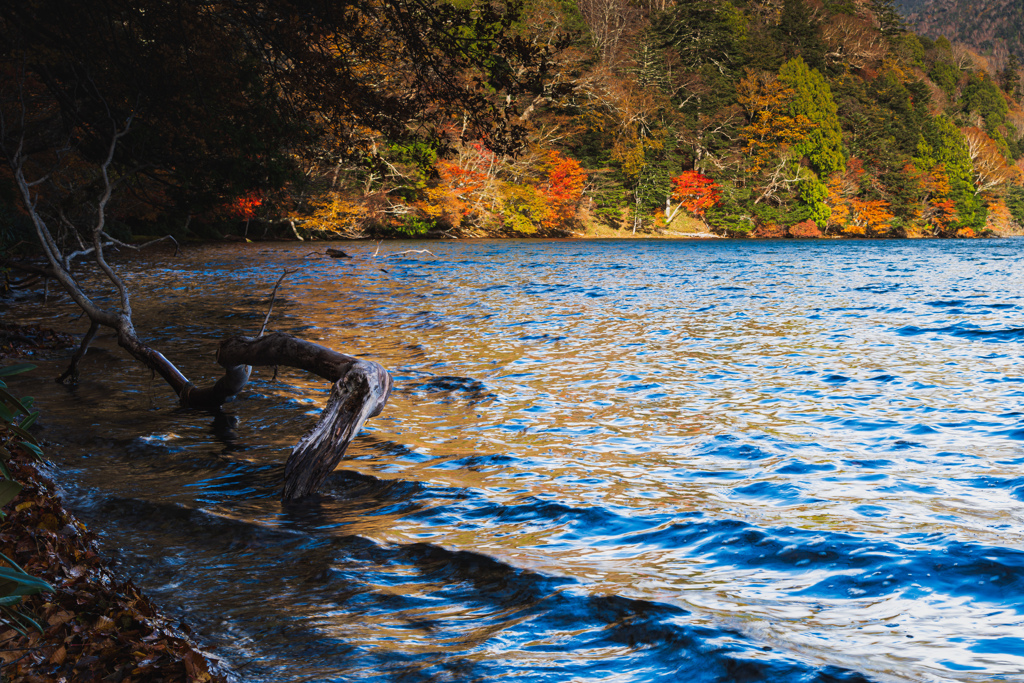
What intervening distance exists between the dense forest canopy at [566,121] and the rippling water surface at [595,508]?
347 cm

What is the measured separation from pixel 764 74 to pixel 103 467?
5181 cm

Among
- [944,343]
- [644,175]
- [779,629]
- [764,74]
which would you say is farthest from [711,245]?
[779,629]

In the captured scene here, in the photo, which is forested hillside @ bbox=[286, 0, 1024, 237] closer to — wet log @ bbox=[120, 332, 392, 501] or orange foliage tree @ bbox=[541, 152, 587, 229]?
orange foliage tree @ bbox=[541, 152, 587, 229]

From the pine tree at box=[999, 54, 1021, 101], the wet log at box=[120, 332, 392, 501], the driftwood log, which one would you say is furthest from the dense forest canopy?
the wet log at box=[120, 332, 392, 501]

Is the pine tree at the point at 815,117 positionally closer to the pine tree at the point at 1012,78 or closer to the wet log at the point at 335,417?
the pine tree at the point at 1012,78

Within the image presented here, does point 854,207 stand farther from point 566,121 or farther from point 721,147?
point 566,121

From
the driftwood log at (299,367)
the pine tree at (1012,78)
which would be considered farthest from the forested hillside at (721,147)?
the driftwood log at (299,367)

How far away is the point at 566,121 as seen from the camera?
4378cm

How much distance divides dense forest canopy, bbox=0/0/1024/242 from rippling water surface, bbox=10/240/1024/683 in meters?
3.47

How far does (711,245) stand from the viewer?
128 ft

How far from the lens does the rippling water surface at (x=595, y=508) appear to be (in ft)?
10.9

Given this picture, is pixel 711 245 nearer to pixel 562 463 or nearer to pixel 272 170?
pixel 272 170

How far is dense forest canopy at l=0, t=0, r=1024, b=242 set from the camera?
8.88m

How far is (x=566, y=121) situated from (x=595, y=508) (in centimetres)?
4159
